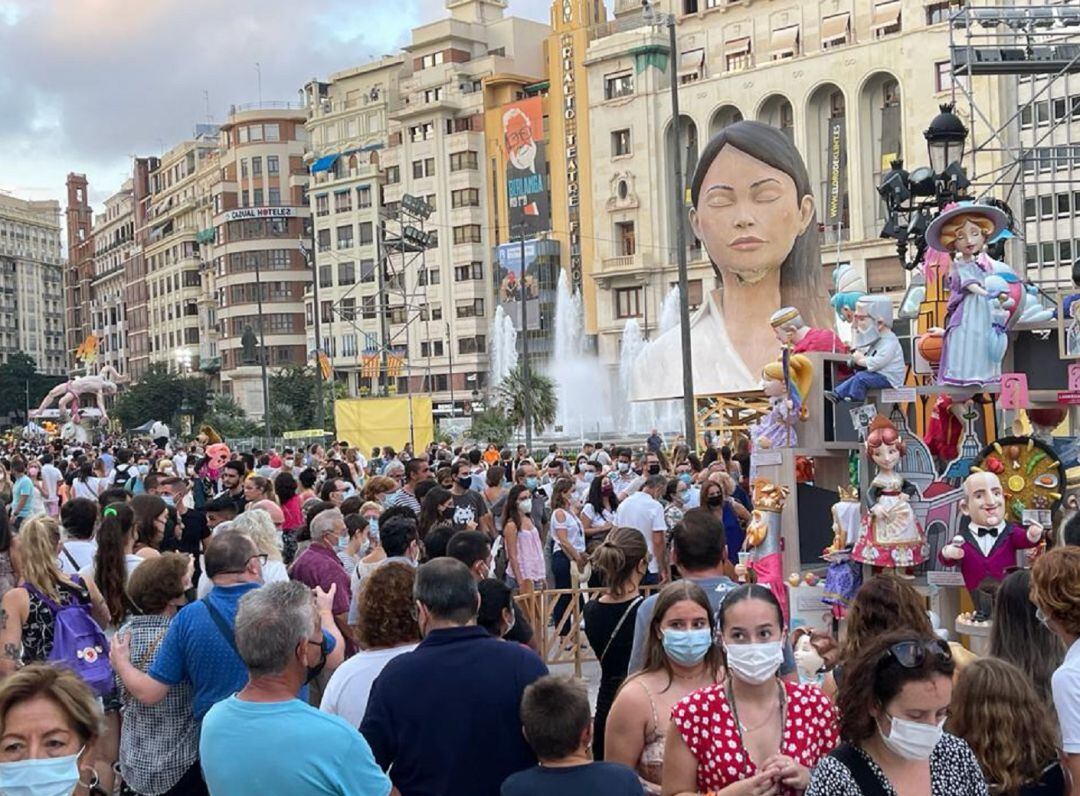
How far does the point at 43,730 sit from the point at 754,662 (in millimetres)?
2060

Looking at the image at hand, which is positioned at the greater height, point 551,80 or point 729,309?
point 551,80

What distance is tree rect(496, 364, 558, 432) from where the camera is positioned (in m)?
51.2

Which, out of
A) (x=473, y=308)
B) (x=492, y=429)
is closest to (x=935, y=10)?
(x=492, y=429)

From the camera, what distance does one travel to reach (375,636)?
5375mm

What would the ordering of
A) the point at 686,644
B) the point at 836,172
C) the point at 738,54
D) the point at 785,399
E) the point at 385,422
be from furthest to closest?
the point at 738,54, the point at 836,172, the point at 385,422, the point at 785,399, the point at 686,644

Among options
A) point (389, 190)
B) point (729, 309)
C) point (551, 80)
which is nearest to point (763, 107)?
point (551, 80)

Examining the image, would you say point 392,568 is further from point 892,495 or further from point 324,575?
point 892,495

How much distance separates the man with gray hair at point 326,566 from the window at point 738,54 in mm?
54018

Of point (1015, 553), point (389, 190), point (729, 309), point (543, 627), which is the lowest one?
point (543, 627)

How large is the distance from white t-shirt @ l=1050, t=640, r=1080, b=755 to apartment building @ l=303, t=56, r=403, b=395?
234ft

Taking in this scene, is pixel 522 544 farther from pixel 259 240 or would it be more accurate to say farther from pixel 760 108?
pixel 259 240

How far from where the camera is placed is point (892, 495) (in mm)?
9352

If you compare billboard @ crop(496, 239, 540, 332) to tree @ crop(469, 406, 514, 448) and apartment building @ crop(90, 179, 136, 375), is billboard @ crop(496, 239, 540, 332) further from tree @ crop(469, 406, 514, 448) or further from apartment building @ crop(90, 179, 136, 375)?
apartment building @ crop(90, 179, 136, 375)

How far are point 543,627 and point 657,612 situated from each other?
661 cm
